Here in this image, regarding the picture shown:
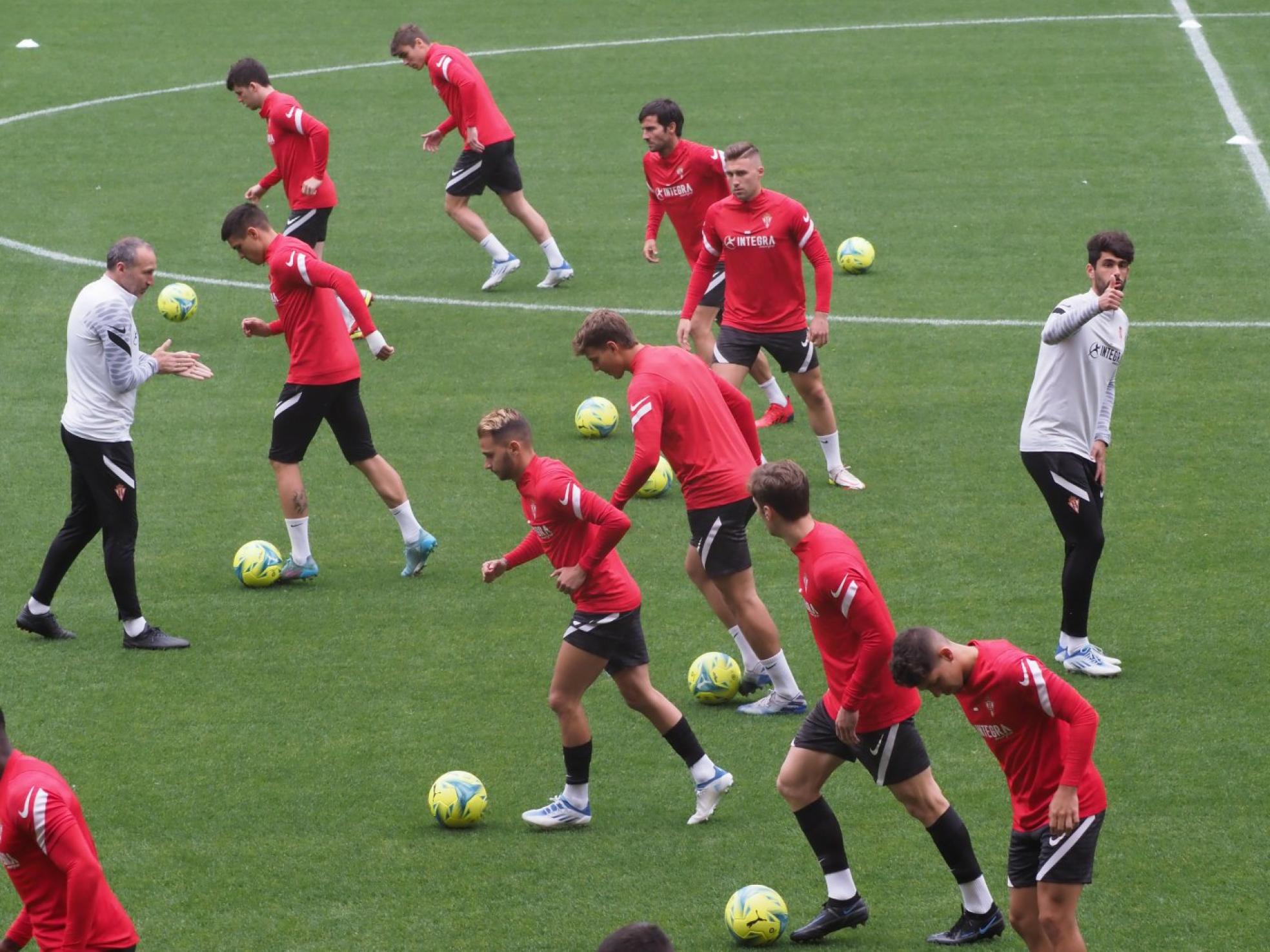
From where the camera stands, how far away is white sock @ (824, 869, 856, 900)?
24.7 ft

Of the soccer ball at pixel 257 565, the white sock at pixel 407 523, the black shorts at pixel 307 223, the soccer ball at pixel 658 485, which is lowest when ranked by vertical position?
the soccer ball at pixel 658 485

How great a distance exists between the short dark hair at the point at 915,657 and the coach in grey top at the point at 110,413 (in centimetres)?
541

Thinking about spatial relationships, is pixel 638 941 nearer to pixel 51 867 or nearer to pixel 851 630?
pixel 51 867

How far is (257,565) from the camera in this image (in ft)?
38.5

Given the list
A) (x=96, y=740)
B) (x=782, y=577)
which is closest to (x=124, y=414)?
(x=96, y=740)

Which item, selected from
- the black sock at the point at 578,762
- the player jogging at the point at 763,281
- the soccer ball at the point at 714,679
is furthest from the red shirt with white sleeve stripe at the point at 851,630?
the player jogging at the point at 763,281

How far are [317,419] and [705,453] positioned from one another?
3.45 metres

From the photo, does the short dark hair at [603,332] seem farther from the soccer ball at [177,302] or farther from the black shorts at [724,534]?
the soccer ball at [177,302]

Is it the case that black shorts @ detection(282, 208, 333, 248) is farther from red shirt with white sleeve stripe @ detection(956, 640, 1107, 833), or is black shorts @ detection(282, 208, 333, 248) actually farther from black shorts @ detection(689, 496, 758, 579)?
red shirt with white sleeve stripe @ detection(956, 640, 1107, 833)

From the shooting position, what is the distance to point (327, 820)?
869cm

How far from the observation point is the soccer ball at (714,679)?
9852 mm

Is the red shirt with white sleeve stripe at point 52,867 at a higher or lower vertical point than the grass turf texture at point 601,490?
higher

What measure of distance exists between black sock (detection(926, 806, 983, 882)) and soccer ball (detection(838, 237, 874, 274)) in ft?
37.5

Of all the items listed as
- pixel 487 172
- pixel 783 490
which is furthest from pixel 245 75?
pixel 783 490
